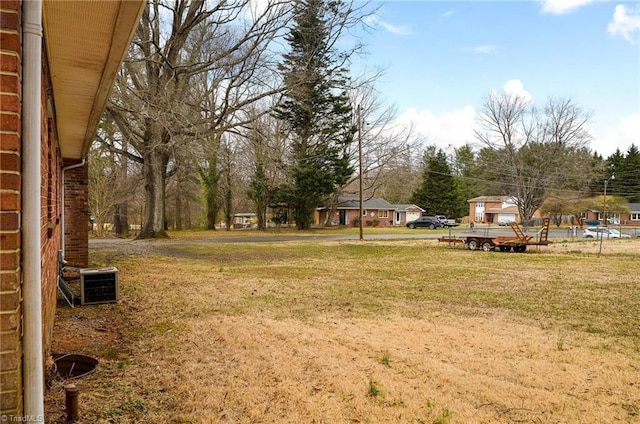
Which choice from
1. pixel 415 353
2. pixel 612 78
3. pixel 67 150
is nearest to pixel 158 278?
pixel 67 150

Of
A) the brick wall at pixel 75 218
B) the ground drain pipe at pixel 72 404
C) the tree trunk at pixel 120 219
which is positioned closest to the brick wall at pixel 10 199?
the ground drain pipe at pixel 72 404

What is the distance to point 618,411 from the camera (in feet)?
11.6

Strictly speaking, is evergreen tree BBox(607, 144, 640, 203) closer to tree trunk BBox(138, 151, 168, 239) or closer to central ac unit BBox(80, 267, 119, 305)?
tree trunk BBox(138, 151, 168, 239)

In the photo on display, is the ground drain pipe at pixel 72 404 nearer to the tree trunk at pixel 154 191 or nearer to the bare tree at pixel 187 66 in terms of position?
the bare tree at pixel 187 66

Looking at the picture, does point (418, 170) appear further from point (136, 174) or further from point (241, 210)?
point (136, 174)

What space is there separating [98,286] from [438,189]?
167 feet

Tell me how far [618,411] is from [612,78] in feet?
48.0

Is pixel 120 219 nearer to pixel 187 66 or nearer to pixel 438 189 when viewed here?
pixel 187 66

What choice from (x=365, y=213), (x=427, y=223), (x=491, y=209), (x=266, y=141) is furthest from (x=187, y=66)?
(x=491, y=209)

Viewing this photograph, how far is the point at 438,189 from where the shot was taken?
54438 millimetres

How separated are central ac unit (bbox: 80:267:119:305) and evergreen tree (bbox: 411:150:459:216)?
49517 millimetres

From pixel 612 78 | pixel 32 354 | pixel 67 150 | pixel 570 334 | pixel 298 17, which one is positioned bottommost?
pixel 570 334

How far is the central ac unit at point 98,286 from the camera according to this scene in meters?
6.88

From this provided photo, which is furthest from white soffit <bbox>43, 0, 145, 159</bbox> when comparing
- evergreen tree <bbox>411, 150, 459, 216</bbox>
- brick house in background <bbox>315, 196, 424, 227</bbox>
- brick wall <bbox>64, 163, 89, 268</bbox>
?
evergreen tree <bbox>411, 150, 459, 216</bbox>
